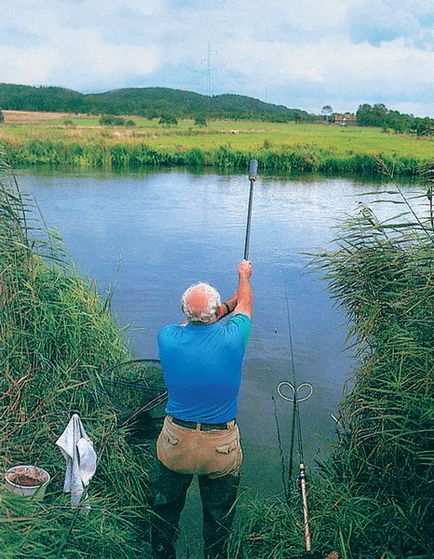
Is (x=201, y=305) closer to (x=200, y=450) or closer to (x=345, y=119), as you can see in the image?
(x=200, y=450)

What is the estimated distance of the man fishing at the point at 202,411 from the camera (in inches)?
120

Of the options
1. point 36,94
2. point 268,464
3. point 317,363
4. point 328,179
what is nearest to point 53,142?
point 328,179

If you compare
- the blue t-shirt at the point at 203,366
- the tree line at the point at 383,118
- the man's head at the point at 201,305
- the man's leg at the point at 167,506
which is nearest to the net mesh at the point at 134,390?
the man's leg at the point at 167,506

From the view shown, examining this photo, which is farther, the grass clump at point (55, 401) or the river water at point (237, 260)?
the river water at point (237, 260)

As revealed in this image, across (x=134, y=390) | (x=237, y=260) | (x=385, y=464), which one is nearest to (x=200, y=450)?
(x=385, y=464)

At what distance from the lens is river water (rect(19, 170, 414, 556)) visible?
598cm

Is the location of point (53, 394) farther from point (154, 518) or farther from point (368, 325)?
point (368, 325)

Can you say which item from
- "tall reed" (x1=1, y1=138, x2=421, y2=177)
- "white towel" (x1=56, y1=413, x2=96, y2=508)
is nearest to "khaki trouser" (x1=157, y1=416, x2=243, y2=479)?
"white towel" (x1=56, y1=413, x2=96, y2=508)

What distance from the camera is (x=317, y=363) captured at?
7.15 m

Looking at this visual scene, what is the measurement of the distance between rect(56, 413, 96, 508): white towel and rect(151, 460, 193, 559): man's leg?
0.36 metres

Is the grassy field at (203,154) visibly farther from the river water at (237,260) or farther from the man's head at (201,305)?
the man's head at (201,305)

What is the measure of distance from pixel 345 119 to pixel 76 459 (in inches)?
2706

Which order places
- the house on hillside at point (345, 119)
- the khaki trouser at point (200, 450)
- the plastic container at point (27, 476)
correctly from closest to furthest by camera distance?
the khaki trouser at point (200, 450)
the plastic container at point (27, 476)
the house on hillside at point (345, 119)

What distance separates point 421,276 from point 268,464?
183 centimetres
